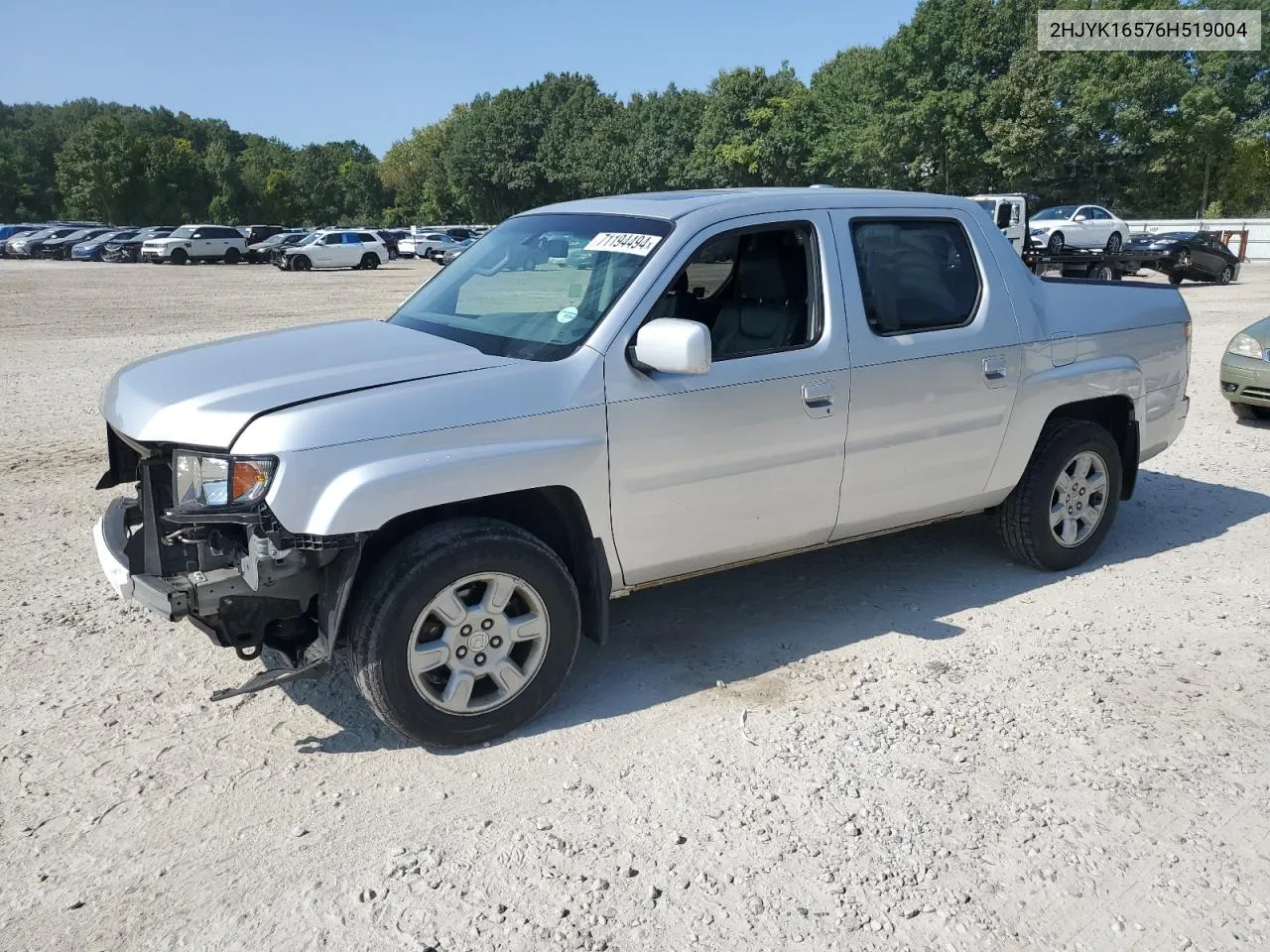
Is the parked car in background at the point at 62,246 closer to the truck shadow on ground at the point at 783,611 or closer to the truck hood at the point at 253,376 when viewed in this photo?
the truck hood at the point at 253,376

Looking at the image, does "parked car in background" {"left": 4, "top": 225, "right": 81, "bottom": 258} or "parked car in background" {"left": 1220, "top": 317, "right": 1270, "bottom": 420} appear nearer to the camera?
"parked car in background" {"left": 1220, "top": 317, "right": 1270, "bottom": 420}

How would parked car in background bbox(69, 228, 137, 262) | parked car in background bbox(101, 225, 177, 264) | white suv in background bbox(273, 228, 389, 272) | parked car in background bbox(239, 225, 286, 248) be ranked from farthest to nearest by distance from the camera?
parked car in background bbox(239, 225, 286, 248) → parked car in background bbox(69, 228, 137, 262) → parked car in background bbox(101, 225, 177, 264) → white suv in background bbox(273, 228, 389, 272)

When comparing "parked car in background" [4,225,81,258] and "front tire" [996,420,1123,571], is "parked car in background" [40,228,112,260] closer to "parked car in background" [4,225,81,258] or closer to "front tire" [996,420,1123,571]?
"parked car in background" [4,225,81,258]

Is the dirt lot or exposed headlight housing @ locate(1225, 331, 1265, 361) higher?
exposed headlight housing @ locate(1225, 331, 1265, 361)

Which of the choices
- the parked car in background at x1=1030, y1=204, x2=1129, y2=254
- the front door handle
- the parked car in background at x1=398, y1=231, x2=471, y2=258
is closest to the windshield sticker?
the front door handle

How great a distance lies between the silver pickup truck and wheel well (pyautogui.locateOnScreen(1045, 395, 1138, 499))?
224mm

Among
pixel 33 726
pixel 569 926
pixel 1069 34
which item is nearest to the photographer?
pixel 569 926

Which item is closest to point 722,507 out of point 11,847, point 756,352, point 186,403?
point 756,352

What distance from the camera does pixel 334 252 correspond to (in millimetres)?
43438

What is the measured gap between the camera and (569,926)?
9.55 feet

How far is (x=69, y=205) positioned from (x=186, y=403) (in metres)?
106

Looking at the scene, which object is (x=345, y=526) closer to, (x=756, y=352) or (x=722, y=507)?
(x=722, y=507)

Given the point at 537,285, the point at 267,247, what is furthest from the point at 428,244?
the point at 537,285

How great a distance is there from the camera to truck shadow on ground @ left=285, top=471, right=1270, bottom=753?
4.26m
